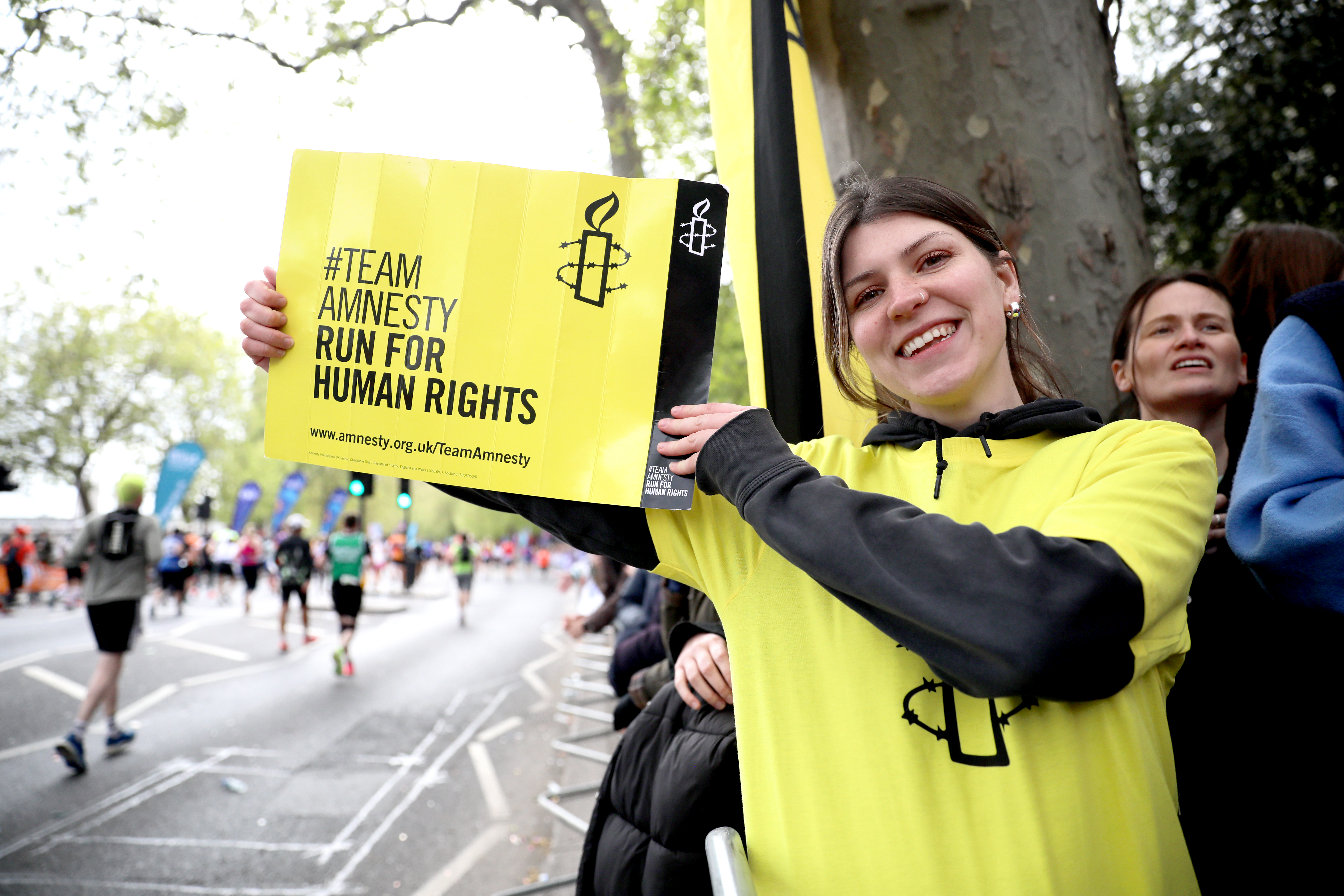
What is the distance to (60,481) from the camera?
31.5 m

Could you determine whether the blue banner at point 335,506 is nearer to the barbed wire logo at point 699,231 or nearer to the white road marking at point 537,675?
the white road marking at point 537,675

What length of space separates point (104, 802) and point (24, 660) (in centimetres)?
720

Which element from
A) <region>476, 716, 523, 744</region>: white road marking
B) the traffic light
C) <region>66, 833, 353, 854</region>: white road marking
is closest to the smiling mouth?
<region>66, 833, 353, 854</region>: white road marking

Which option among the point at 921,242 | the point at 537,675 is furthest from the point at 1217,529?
the point at 537,675

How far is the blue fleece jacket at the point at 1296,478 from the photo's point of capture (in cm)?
114

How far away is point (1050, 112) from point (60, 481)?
129ft

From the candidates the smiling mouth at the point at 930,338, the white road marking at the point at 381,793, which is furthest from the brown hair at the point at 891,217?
the white road marking at the point at 381,793

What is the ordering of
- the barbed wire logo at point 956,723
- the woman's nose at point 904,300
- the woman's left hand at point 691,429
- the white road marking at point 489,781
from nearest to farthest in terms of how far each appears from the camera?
the barbed wire logo at point 956,723, the woman's left hand at point 691,429, the woman's nose at point 904,300, the white road marking at point 489,781

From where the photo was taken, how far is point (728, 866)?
927mm

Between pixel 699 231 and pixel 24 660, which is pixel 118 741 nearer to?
pixel 24 660

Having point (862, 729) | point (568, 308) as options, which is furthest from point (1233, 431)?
point (568, 308)

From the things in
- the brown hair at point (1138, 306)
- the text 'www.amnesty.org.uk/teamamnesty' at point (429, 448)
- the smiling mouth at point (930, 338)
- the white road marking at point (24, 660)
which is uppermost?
the brown hair at point (1138, 306)

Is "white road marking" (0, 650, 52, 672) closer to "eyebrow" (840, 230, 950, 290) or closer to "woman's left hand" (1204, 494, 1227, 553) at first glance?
"eyebrow" (840, 230, 950, 290)

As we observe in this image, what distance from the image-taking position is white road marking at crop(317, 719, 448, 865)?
4.49 m
